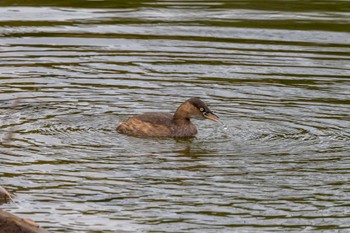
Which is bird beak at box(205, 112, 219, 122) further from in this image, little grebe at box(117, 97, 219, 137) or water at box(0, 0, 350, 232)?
water at box(0, 0, 350, 232)

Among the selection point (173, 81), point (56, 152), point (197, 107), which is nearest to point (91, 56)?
point (173, 81)

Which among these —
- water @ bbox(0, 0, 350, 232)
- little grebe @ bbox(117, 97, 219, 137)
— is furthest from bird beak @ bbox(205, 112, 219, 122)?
water @ bbox(0, 0, 350, 232)

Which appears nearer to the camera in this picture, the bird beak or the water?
the water

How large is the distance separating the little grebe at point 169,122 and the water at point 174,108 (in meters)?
Result: 0.16

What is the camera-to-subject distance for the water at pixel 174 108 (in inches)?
485

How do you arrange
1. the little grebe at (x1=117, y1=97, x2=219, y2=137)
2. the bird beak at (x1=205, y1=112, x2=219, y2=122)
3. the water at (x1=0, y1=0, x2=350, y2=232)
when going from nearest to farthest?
1. the water at (x1=0, y1=0, x2=350, y2=232)
2. the little grebe at (x1=117, y1=97, x2=219, y2=137)
3. the bird beak at (x1=205, y1=112, x2=219, y2=122)

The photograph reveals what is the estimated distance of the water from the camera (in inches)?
485

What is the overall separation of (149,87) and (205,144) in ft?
9.17

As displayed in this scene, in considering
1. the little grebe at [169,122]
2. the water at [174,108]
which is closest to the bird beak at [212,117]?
the little grebe at [169,122]

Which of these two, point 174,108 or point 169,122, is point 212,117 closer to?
point 169,122

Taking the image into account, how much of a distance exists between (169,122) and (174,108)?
1171 mm

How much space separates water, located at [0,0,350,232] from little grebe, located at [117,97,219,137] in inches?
6.4

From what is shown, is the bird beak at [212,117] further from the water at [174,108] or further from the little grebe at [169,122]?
the water at [174,108]

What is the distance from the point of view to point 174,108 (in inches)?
677
